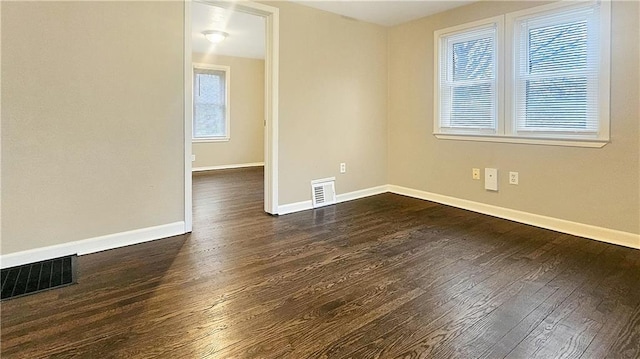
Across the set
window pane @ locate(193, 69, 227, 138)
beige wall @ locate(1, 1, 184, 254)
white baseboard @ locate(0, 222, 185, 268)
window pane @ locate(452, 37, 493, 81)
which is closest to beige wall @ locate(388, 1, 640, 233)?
window pane @ locate(452, 37, 493, 81)

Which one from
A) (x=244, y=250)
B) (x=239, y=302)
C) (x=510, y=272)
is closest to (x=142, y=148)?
(x=244, y=250)

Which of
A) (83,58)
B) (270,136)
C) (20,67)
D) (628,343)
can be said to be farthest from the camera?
(270,136)

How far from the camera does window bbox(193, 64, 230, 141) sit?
297 inches

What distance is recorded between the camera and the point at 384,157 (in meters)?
5.25

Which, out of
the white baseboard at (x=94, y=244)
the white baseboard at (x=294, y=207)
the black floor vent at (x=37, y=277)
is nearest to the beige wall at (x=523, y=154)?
the white baseboard at (x=294, y=207)

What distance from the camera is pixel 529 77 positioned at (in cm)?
366

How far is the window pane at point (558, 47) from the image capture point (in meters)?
3.29

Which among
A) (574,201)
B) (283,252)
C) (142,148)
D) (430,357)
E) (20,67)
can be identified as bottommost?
(430,357)

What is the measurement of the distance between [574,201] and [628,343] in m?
2.00

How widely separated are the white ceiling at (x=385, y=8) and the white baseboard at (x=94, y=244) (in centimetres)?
271

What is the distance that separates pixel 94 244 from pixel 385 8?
3.76 meters

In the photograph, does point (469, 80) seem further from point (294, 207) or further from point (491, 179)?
point (294, 207)

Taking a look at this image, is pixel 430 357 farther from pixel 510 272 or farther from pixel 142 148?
pixel 142 148

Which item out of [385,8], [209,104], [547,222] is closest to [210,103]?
[209,104]
